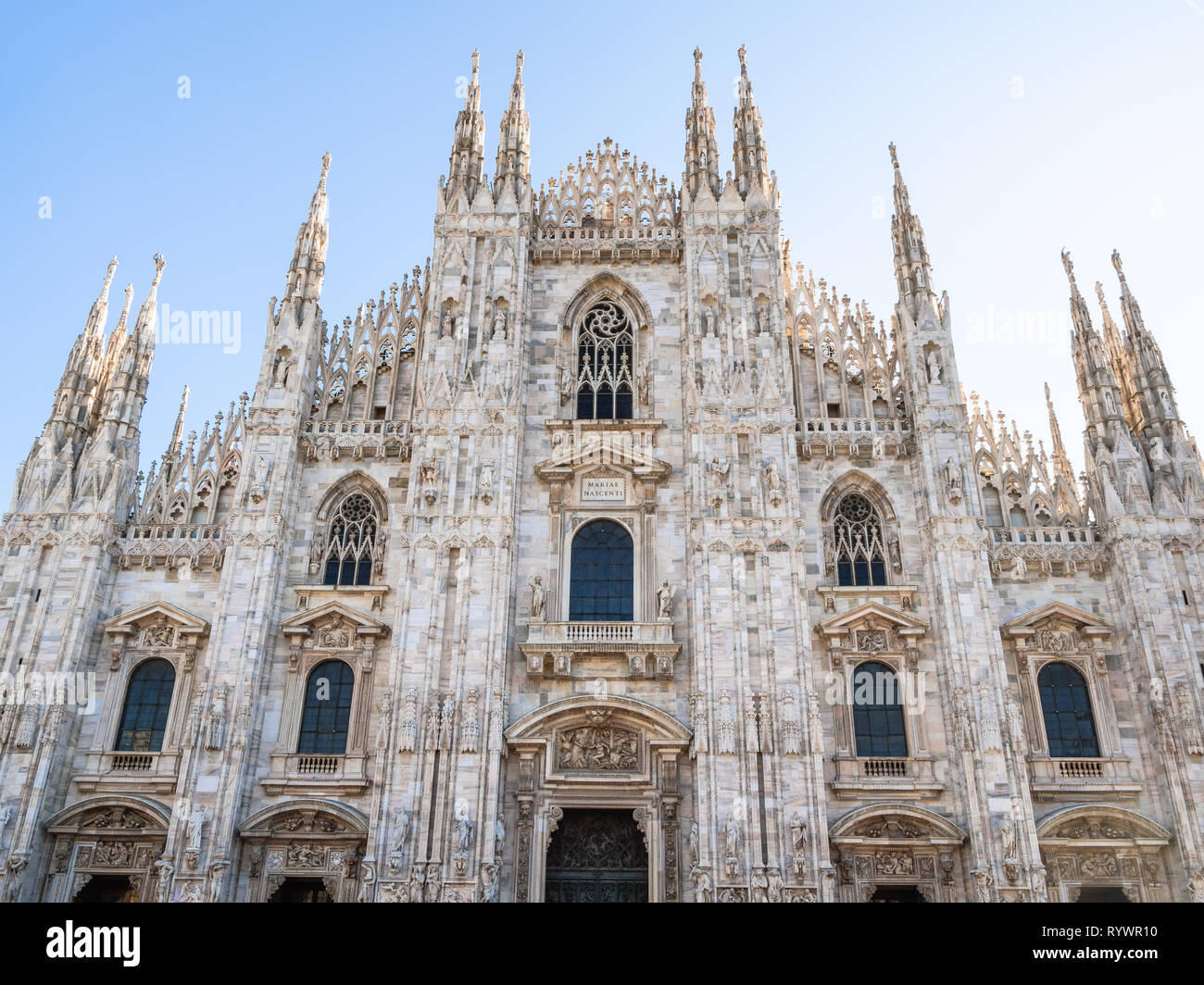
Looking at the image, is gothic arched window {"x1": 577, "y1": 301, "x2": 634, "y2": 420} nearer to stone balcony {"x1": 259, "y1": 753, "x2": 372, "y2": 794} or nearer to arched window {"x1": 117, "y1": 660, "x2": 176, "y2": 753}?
stone balcony {"x1": 259, "y1": 753, "x2": 372, "y2": 794}

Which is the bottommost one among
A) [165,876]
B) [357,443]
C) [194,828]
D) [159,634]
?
[165,876]

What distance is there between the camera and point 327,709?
23000 mm

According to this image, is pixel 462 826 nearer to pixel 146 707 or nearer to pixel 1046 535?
pixel 146 707

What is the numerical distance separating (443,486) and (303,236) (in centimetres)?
938

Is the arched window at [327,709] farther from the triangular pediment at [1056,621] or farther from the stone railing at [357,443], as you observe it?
the triangular pediment at [1056,621]

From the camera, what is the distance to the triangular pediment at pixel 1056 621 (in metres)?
23.0

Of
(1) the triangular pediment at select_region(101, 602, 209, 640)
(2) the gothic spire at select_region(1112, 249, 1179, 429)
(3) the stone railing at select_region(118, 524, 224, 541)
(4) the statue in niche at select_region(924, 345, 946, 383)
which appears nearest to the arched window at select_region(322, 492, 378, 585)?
(3) the stone railing at select_region(118, 524, 224, 541)

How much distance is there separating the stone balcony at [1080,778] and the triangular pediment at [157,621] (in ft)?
63.7

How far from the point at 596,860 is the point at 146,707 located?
1114 cm

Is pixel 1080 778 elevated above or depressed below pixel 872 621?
below

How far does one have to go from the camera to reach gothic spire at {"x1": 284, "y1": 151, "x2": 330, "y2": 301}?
27.2 metres

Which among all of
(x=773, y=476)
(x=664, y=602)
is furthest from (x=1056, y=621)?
(x=664, y=602)

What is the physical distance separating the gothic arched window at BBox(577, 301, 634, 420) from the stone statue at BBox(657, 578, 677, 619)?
17.2 feet

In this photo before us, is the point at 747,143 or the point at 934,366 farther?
the point at 747,143
